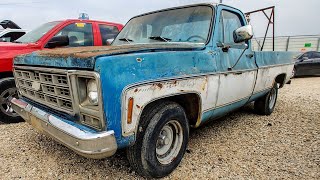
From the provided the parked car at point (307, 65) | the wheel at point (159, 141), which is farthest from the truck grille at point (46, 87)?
the parked car at point (307, 65)

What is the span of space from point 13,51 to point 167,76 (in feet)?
10.6

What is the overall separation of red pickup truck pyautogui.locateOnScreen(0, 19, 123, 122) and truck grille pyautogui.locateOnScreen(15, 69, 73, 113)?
1311 millimetres

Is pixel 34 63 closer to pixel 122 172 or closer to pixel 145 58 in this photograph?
pixel 145 58

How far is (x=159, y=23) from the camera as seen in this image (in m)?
3.58

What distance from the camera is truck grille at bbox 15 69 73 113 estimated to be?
2.33 meters

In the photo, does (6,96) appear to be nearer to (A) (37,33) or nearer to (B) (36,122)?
(A) (37,33)

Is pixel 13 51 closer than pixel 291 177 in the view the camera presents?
No

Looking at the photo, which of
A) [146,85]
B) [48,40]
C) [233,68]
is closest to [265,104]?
[233,68]

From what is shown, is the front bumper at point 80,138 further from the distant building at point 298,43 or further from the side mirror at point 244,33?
the distant building at point 298,43

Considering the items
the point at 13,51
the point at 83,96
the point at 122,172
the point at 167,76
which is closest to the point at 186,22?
the point at 167,76

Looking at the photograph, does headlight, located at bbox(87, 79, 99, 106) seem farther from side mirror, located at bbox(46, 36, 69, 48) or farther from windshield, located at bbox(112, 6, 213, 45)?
side mirror, located at bbox(46, 36, 69, 48)

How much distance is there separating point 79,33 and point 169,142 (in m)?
3.36

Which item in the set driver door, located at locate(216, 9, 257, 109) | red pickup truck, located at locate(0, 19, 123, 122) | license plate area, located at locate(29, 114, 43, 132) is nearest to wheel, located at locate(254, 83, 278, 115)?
driver door, located at locate(216, 9, 257, 109)

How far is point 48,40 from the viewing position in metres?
4.66
